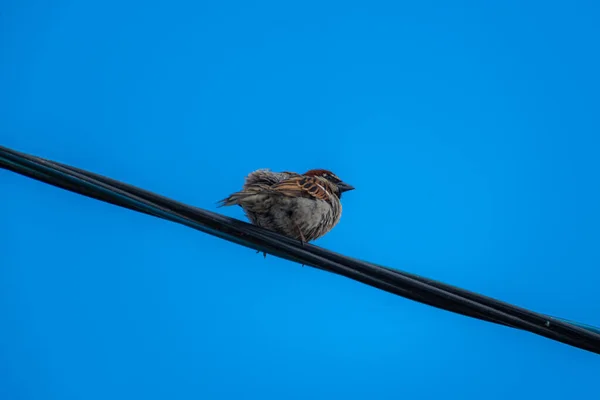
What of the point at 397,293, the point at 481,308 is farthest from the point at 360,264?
the point at 481,308

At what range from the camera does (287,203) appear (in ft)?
20.3

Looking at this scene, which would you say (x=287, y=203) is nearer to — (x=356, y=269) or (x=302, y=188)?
(x=302, y=188)

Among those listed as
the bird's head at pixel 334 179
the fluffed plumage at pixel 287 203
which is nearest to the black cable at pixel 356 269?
the fluffed plumage at pixel 287 203

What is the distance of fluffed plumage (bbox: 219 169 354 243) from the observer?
6.07m

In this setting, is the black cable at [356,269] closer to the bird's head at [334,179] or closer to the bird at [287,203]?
the bird at [287,203]

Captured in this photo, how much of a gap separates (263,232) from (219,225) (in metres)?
0.40

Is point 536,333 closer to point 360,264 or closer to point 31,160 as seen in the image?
point 360,264

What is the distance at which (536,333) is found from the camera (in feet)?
13.1

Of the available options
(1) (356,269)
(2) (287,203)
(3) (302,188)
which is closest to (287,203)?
(2) (287,203)

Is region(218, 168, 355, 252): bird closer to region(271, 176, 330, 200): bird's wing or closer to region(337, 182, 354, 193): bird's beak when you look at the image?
region(271, 176, 330, 200): bird's wing

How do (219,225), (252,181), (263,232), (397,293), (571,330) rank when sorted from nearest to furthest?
(571,330)
(397,293)
(219,225)
(263,232)
(252,181)

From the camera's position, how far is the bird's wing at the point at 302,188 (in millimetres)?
6160

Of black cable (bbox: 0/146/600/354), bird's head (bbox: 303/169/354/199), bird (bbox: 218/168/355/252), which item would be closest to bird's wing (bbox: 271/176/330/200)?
bird (bbox: 218/168/355/252)

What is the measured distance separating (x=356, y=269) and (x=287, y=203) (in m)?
1.98
